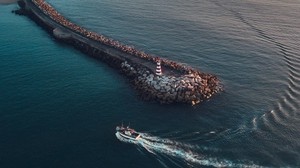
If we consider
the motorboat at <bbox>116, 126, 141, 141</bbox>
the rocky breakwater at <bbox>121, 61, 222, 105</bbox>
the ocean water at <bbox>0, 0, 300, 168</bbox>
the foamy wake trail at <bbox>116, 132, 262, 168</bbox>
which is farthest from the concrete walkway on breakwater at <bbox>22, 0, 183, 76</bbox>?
the foamy wake trail at <bbox>116, 132, 262, 168</bbox>

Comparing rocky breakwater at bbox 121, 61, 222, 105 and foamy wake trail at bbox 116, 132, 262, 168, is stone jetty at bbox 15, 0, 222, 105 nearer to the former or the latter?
rocky breakwater at bbox 121, 61, 222, 105

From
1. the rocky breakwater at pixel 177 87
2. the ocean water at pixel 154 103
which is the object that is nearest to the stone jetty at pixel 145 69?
the rocky breakwater at pixel 177 87

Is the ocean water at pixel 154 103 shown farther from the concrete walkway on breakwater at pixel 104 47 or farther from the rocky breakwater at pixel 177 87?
the concrete walkway on breakwater at pixel 104 47

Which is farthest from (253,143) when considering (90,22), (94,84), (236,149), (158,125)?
(90,22)

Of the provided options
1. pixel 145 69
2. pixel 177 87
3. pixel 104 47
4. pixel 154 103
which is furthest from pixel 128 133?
pixel 104 47

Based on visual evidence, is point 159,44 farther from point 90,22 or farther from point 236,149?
point 236,149

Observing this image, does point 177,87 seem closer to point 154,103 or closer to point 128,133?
point 154,103
